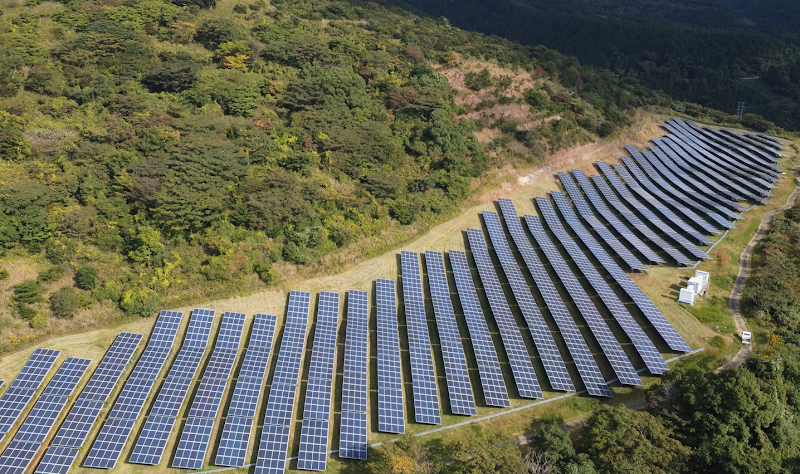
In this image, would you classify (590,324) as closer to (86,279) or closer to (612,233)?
(612,233)

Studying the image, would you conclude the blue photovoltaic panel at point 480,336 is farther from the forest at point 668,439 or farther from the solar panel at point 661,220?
the solar panel at point 661,220

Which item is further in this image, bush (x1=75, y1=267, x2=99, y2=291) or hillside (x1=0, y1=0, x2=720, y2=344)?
hillside (x1=0, y1=0, x2=720, y2=344)

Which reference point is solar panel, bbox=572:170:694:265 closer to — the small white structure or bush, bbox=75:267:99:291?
the small white structure

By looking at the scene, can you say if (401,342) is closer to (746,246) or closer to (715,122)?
(746,246)

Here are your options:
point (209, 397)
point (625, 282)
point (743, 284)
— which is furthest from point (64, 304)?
point (743, 284)

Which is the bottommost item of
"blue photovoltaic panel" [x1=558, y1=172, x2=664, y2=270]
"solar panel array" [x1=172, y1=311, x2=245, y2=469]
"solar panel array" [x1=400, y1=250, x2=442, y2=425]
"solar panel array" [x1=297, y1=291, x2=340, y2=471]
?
"solar panel array" [x1=172, y1=311, x2=245, y2=469]

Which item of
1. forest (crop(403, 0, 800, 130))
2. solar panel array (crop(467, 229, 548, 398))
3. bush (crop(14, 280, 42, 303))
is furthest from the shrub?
forest (crop(403, 0, 800, 130))

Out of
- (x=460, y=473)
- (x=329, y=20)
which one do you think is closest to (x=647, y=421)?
(x=460, y=473)
